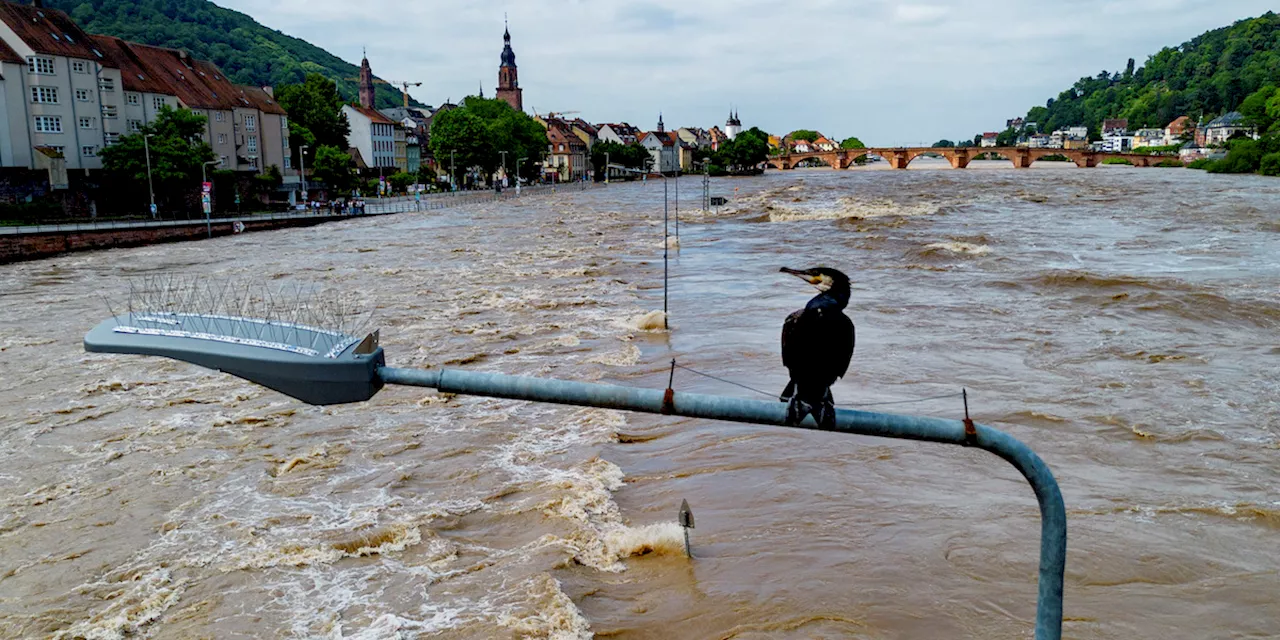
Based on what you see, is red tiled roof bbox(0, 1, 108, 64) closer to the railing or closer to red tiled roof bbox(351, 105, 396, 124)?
the railing

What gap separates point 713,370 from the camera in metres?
21.5

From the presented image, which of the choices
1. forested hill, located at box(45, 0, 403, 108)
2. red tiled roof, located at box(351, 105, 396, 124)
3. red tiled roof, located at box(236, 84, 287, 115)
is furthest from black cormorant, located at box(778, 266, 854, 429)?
forested hill, located at box(45, 0, 403, 108)

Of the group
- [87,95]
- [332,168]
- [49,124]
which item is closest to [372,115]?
[332,168]

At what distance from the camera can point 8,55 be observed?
198ft

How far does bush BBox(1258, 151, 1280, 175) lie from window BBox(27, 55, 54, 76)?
117675 millimetres

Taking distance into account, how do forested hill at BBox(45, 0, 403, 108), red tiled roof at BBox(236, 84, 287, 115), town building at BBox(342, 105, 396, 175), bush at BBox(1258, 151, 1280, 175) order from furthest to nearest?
forested hill at BBox(45, 0, 403, 108) < town building at BBox(342, 105, 396, 175) < bush at BBox(1258, 151, 1280, 175) < red tiled roof at BBox(236, 84, 287, 115)

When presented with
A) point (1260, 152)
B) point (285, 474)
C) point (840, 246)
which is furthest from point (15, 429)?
point (1260, 152)

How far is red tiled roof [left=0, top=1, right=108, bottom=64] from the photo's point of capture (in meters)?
61.7

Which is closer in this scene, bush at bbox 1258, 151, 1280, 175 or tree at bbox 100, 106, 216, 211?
tree at bbox 100, 106, 216, 211

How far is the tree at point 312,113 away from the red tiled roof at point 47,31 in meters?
27.7

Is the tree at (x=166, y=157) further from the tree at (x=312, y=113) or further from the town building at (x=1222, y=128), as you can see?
the town building at (x=1222, y=128)

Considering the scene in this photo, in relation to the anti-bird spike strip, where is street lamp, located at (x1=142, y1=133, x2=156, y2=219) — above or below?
above

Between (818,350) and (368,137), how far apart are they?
127 metres

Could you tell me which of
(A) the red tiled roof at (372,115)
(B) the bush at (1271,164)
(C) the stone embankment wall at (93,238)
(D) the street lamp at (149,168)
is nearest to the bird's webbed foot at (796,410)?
(C) the stone embankment wall at (93,238)
